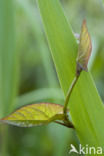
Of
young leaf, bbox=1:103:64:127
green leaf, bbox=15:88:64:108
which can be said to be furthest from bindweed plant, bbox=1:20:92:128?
green leaf, bbox=15:88:64:108

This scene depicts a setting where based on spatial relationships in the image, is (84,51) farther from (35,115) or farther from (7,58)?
(7,58)

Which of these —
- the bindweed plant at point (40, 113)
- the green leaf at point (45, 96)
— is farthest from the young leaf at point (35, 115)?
the green leaf at point (45, 96)

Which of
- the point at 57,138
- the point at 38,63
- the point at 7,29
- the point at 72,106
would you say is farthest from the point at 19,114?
the point at 38,63

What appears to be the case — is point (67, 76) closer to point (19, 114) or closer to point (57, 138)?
point (19, 114)

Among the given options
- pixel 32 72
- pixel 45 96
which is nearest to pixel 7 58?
pixel 45 96

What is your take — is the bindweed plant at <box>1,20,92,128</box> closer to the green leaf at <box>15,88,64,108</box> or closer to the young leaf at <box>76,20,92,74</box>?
the young leaf at <box>76,20,92,74</box>

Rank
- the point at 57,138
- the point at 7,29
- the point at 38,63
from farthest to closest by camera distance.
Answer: the point at 38,63 < the point at 57,138 < the point at 7,29

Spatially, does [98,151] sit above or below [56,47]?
below

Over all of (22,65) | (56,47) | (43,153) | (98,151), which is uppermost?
(56,47)
